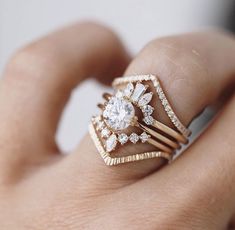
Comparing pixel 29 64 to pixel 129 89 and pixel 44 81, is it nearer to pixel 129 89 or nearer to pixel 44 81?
pixel 44 81

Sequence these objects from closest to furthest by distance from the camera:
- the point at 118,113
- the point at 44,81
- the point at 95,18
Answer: the point at 118,113 < the point at 44,81 < the point at 95,18

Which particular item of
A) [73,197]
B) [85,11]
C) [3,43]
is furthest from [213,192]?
[3,43]

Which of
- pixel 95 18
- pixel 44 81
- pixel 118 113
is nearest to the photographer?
pixel 118 113

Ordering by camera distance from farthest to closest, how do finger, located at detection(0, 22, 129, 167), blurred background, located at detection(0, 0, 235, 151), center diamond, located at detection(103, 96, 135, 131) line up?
blurred background, located at detection(0, 0, 235, 151)
finger, located at detection(0, 22, 129, 167)
center diamond, located at detection(103, 96, 135, 131)

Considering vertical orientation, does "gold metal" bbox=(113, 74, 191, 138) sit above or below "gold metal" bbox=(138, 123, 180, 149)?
above

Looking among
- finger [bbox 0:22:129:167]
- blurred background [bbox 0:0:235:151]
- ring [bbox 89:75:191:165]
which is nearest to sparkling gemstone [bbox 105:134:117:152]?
ring [bbox 89:75:191:165]

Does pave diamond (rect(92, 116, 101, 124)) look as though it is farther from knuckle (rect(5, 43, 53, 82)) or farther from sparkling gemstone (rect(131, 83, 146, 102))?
knuckle (rect(5, 43, 53, 82))

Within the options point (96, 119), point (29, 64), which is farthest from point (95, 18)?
point (96, 119)
